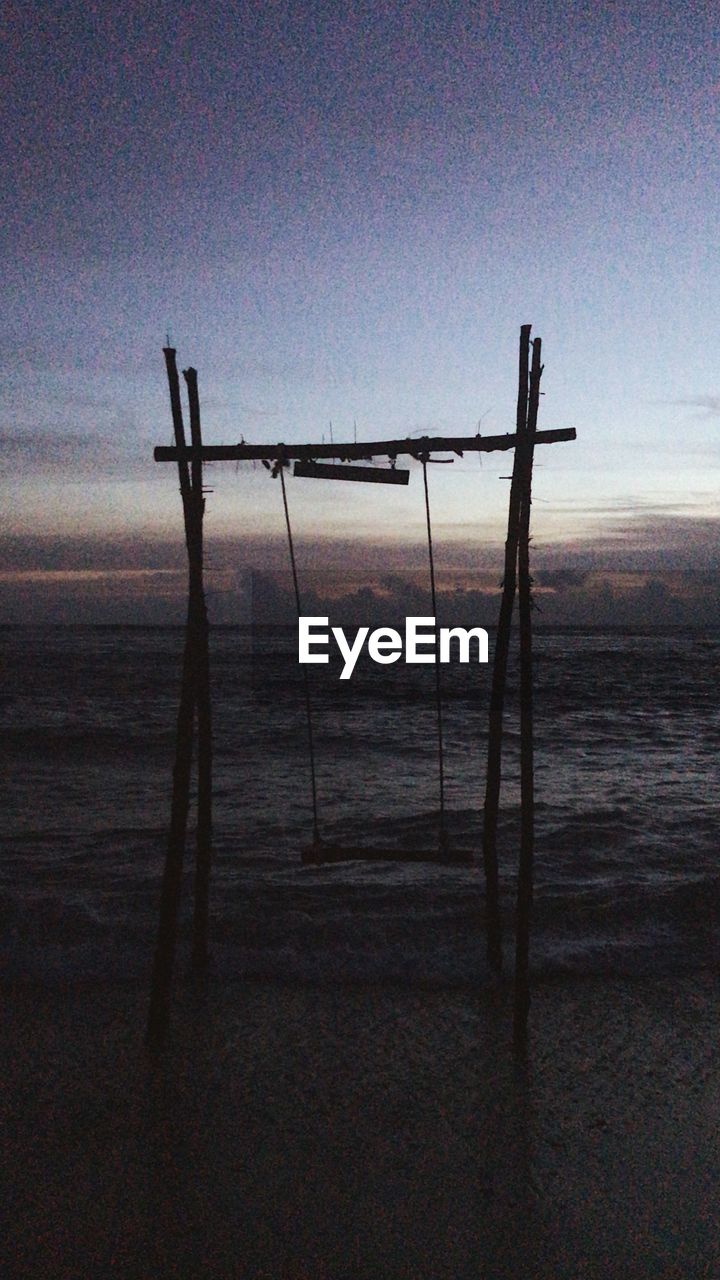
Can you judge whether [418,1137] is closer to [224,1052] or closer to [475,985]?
[224,1052]

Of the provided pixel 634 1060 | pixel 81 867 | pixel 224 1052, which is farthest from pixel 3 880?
pixel 634 1060

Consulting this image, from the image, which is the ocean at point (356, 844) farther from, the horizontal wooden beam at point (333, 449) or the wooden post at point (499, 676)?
the horizontal wooden beam at point (333, 449)

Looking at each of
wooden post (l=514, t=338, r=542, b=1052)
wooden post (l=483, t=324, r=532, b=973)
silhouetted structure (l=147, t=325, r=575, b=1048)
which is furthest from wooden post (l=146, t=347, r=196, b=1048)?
wooden post (l=514, t=338, r=542, b=1052)

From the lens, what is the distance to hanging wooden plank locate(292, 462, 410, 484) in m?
5.18

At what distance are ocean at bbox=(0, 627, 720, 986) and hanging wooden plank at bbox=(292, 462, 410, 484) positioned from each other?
355 cm

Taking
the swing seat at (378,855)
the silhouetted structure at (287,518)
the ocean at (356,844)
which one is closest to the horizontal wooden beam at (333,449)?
the silhouetted structure at (287,518)

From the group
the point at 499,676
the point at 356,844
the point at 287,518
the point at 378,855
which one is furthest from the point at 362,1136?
the point at 356,844

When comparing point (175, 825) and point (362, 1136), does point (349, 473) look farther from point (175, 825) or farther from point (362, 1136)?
point (362, 1136)

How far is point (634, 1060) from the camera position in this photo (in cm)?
505

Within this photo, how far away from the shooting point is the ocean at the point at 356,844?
697cm

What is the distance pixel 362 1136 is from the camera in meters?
4.33

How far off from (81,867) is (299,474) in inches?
247

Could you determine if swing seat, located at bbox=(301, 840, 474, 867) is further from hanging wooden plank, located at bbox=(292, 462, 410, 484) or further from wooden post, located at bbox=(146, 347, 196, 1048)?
hanging wooden plank, located at bbox=(292, 462, 410, 484)

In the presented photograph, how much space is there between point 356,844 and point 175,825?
610 cm
